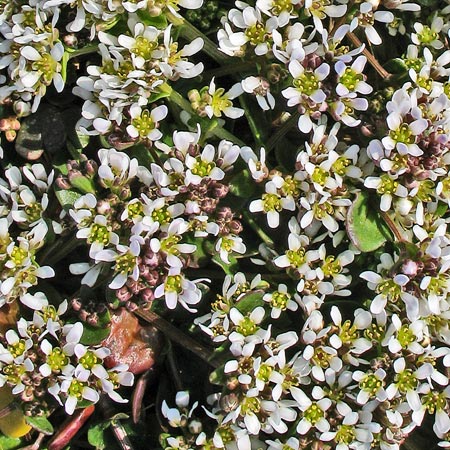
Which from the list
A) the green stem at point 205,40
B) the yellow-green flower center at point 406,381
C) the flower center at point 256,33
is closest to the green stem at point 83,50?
the green stem at point 205,40

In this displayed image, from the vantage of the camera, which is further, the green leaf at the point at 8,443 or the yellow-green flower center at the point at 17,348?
the green leaf at the point at 8,443

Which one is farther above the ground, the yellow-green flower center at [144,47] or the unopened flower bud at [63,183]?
the yellow-green flower center at [144,47]

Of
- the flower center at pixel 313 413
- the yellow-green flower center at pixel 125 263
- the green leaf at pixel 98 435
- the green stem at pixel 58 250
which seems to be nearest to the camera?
the yellow-green flower center at pixel 125 263

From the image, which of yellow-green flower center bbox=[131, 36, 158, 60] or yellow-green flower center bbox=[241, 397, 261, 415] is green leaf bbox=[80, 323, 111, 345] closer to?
yellow-green flower center bbox=[241, 397, 261, 415]

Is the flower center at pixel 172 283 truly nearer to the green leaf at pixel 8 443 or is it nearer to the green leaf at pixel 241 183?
the green leaf at pixel 241 183

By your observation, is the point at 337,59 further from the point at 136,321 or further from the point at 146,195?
the point at 136,321

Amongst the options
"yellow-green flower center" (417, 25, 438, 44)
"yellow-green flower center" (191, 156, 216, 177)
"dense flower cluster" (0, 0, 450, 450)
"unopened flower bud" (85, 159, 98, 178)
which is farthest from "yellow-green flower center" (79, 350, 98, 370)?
"yellow-green flower center" (417, 25, 438, 44)

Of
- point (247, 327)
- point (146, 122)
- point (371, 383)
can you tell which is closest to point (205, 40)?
point (146, 122)
